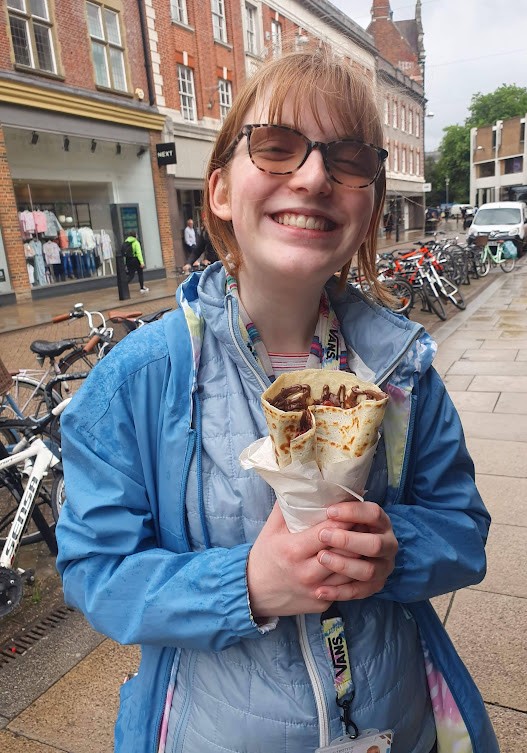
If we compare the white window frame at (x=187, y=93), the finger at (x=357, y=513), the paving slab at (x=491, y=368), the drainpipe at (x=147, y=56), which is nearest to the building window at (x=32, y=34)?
the drainpipe at (x=147, y=56)

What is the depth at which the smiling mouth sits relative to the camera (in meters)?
1.11

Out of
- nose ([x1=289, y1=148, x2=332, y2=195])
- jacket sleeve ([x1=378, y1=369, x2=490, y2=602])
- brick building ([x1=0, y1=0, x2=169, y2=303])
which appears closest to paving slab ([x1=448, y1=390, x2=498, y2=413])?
jacket sleeve ([x1=378, y1=369, x2=490, y2=602])

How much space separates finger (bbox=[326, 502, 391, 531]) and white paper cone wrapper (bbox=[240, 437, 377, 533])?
2 centimetres

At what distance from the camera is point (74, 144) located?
660 inches

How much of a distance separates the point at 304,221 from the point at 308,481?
51cm

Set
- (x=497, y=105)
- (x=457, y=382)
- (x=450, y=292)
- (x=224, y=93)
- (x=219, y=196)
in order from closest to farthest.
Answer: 1. (x=219, y=196)
2. (x=457, y=382)
3. (x=450, y=292)
4. (x=224, y=93)
5. (x=497, y=105)

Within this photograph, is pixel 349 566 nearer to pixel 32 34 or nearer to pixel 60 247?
pixel 60 247

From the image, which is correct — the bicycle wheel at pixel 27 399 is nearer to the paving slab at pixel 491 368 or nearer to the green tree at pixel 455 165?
the paving slab at pixel 491 368

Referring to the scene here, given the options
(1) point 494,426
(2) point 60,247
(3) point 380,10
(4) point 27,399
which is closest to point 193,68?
(2) point 60,247

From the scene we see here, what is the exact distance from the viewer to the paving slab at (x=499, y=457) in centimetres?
432

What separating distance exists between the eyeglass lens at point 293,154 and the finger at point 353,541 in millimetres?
664

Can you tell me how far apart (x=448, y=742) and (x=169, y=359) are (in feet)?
3.27

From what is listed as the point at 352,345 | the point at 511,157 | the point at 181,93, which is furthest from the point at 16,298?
the point at 511,157

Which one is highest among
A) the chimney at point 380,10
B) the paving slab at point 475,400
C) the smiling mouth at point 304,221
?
the chimney at point 380,10
